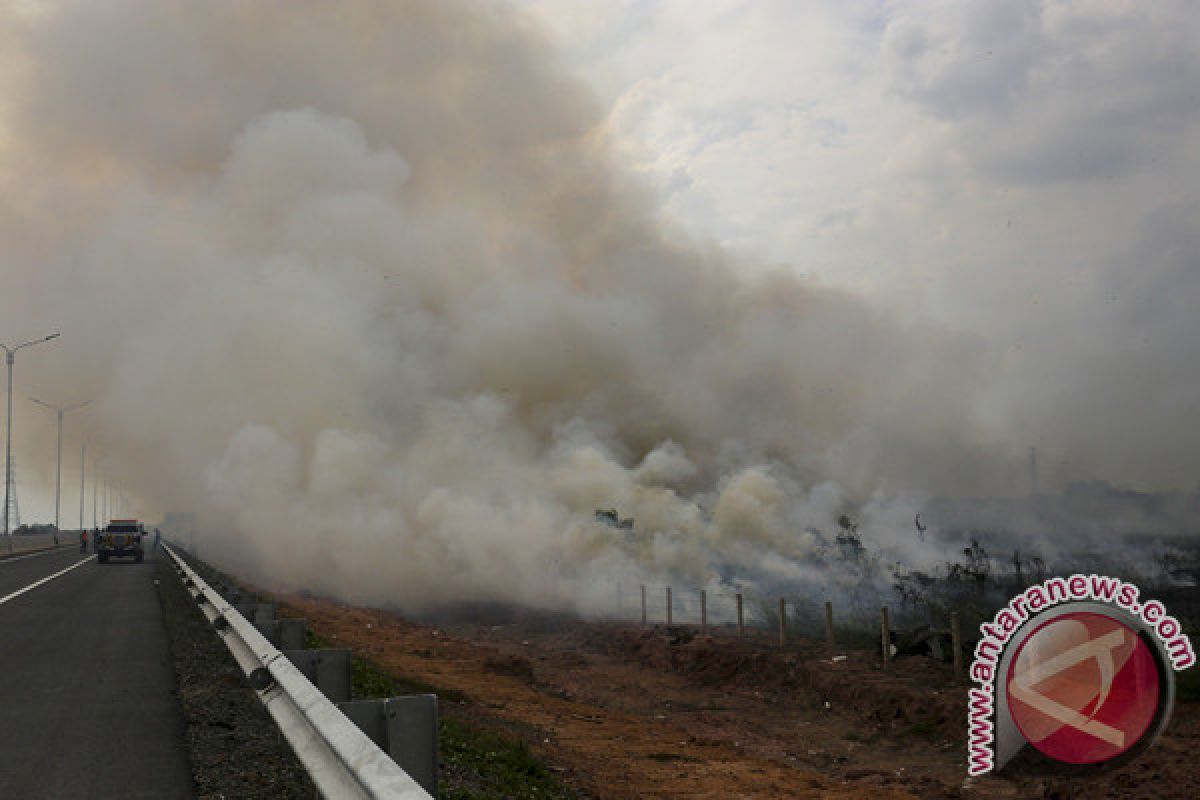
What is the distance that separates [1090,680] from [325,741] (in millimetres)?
4419

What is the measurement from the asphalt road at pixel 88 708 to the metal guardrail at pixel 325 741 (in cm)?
120

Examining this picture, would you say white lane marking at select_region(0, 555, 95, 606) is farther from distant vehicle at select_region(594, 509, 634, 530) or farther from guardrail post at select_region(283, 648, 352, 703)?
distant vehicle at select_region(594, 509, 634, 530)

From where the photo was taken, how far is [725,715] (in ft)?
73.8

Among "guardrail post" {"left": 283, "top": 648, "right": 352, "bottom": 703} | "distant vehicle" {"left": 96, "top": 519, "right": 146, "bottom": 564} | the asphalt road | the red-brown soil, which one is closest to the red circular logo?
"guardrail post" {"left": 283, "top": 648, "right": 352, "bottom": 703}

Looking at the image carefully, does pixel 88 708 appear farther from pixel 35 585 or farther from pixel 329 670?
pixel 35 585

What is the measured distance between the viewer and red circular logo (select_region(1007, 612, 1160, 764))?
551 centimetres

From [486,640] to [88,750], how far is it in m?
28.9

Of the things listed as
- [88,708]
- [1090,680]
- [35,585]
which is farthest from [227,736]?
[35,585]

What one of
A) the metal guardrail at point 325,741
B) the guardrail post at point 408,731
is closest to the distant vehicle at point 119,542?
the metal guardrail at point 325,741

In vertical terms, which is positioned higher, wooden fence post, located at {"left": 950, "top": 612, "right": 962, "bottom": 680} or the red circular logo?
the red circular logo

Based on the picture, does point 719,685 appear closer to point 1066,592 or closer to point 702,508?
point 1066,592

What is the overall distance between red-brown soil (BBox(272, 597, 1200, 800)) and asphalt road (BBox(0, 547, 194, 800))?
17.2 ft

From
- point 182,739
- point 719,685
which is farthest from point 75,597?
point 182,739

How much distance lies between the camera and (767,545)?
170ft
